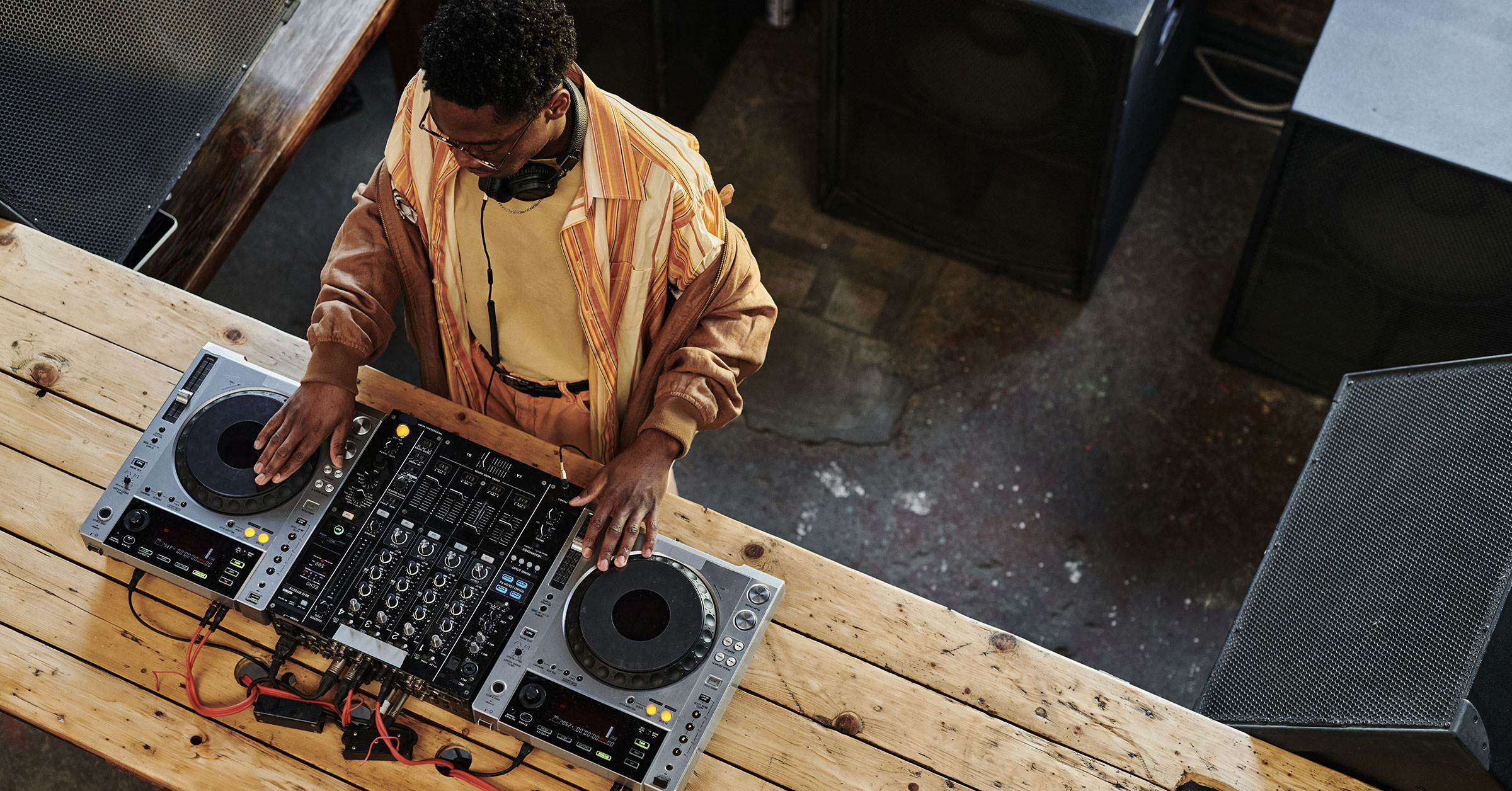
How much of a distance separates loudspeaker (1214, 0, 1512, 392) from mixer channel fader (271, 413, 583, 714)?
1.89m

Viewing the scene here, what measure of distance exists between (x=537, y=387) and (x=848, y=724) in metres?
0.74

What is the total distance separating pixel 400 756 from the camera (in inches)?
67.5

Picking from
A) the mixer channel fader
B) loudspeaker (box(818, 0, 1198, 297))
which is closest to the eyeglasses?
the mixer channel fader

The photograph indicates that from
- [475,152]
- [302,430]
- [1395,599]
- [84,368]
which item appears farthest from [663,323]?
[1395,599]

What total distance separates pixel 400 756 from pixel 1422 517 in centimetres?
155

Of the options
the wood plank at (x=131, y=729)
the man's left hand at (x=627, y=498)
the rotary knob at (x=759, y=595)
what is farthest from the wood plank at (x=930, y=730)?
the wood plank at (x=131, y=729)

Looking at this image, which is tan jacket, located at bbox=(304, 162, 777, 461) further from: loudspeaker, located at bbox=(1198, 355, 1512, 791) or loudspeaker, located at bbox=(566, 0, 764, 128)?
loudspeaker, located at bbox=(566, 0, 764, 128)

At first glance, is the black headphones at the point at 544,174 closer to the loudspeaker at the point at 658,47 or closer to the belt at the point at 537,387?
the belt at the point at 537,387

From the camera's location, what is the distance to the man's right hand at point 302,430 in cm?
178

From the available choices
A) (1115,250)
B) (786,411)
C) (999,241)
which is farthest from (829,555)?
(1115,250)

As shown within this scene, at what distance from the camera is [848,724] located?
178 centimetres

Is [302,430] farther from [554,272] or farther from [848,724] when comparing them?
[848,724]

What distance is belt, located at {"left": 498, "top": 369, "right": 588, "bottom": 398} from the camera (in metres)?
2.08

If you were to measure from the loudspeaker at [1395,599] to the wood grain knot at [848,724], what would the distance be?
553 millimetres
